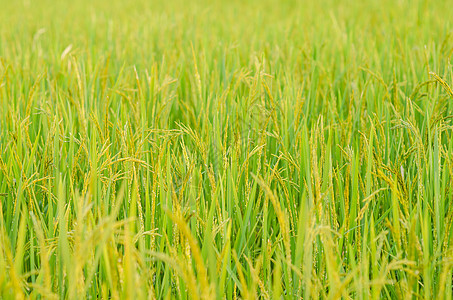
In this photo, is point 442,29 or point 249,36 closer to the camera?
point 442,29

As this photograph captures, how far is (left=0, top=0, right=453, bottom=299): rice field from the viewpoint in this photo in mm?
761

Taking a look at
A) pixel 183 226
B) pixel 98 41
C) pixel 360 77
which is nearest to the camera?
pixel 183 226

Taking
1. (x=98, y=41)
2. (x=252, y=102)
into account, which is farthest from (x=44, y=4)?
(x=252, y=102)

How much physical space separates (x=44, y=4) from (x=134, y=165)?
4716mm

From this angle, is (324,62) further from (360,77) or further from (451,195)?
(451,195)

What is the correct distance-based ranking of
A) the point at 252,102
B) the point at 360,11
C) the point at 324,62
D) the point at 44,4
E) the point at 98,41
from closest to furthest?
the point at 252,102 < the point at 324,62 < the point at 98,41 < the point at 360,11 < the point at 44,4

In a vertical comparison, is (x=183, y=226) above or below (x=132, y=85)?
above

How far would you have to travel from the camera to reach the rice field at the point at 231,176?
2.50 ft

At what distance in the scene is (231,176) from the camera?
1025 millimetres

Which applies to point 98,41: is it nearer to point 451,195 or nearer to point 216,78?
point 216,78

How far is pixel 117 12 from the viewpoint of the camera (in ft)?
14.0

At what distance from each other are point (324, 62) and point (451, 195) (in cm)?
112

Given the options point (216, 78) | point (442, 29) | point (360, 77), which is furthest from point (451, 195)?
point (442, 29)

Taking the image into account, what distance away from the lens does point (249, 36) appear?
287 cm
